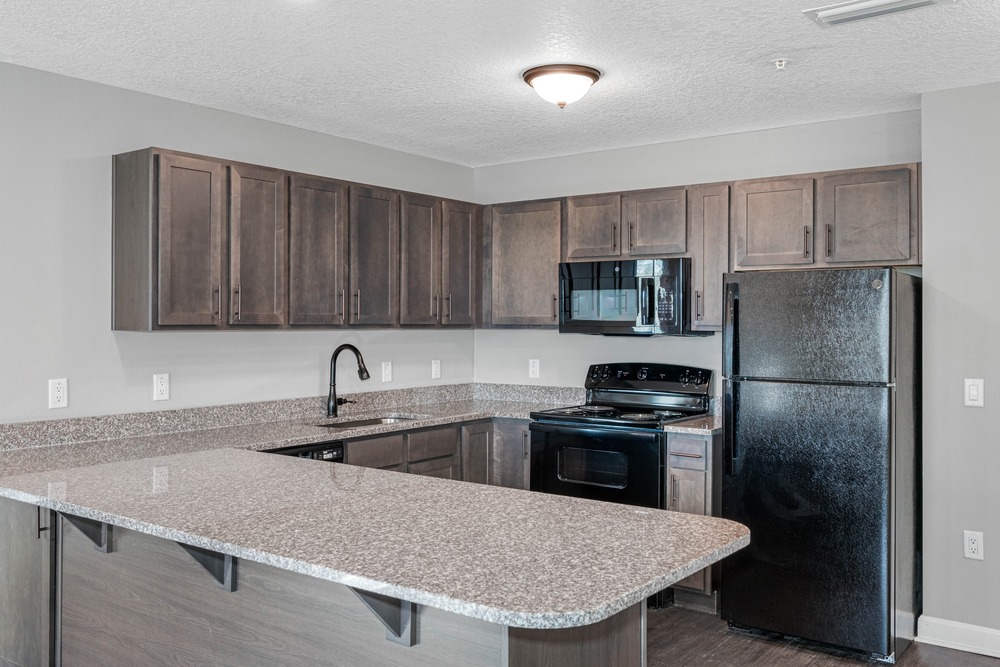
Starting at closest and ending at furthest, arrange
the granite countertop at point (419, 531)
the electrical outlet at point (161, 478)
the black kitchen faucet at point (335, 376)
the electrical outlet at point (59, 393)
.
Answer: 1. the granite countertop at point (419, 531)
2. the electrical outlet at point (161, 478)
3. the electrical outlet at point (59, 393)
4. the black kitchen faucet at point (335, 376)

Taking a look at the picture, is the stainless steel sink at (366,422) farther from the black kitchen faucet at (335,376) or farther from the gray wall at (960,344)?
the gray wall at (960,344)

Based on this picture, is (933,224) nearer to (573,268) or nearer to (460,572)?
(573,268)

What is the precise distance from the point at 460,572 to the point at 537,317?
130 inches

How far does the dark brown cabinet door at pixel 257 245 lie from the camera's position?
3.64 meters

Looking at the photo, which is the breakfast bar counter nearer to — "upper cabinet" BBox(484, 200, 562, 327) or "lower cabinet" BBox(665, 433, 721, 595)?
"lower cabinet" BBox(665, 433, 721, 595)

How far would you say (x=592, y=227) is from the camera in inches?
180

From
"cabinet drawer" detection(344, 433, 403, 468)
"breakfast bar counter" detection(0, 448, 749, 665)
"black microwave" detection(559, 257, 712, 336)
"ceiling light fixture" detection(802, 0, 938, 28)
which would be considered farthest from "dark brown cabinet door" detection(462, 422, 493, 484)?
"ceiling light fixture" detection(802, 0, 938, 28)

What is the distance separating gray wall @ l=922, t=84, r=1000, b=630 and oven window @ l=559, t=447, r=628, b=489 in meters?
1.36

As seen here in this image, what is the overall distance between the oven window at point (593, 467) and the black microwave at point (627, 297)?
0.69 meters

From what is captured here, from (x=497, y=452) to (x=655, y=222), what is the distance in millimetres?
1546

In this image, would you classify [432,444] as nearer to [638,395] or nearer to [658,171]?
[638,395]

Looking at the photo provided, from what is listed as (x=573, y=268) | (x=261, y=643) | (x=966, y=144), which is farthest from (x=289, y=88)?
(x=966, y=144)

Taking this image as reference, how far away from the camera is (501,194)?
534 centimetres

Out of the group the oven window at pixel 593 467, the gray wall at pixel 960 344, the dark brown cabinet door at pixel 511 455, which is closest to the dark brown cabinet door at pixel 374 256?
the dark brown cabinet door at pixel 511 455
